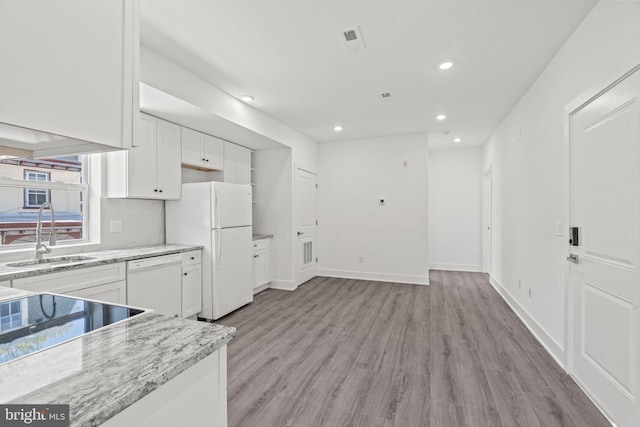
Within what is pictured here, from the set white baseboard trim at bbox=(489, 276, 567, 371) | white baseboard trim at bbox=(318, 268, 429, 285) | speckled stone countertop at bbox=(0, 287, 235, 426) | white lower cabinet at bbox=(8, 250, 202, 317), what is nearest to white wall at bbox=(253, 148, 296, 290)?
white baseboard trim at bbox=(318, 268, 429, 285)

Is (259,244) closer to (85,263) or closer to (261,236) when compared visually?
(261,236)

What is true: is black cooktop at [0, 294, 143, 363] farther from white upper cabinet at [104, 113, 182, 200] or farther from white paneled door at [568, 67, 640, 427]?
white paneled door at [568, 67, 640, 427]

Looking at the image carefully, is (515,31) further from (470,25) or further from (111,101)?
(111,101)

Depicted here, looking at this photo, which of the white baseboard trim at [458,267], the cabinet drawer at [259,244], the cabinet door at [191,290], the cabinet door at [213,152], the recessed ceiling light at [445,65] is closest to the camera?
the recessed ceiling light at [445,65]

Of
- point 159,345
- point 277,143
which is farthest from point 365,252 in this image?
point 159,345

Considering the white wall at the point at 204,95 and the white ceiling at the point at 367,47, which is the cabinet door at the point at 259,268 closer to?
the white wall at the point at 204,95

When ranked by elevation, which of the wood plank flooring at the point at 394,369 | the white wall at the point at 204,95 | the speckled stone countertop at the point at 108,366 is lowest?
the wood plank flooring at the point at 394,369

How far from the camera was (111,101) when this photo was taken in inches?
33.4

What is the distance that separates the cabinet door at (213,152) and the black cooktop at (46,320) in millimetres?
2884

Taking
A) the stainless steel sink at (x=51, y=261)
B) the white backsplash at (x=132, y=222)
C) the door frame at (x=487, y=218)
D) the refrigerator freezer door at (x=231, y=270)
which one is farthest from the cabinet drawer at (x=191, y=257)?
the door frame at (x=487, y=218)

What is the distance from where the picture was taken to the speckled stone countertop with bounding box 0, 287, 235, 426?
597mm

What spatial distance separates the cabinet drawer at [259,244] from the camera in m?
4.47

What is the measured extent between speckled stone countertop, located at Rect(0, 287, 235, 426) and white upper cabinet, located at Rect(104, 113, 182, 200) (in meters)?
2.43

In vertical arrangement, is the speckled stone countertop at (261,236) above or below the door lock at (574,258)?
below
